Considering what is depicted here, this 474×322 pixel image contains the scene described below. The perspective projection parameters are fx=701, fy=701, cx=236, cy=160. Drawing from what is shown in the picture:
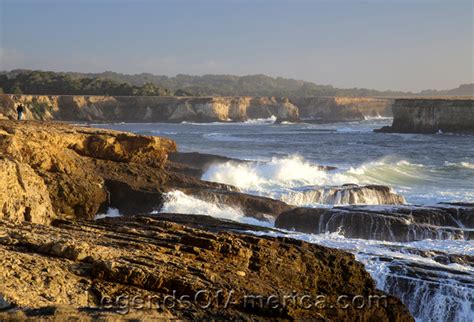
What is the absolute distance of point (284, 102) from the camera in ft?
Answer: 332

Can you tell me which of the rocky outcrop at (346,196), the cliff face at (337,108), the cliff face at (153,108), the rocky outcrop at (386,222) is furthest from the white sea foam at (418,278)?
the cliff face at (337,108)

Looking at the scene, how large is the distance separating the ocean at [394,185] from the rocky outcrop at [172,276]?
126 centimetres

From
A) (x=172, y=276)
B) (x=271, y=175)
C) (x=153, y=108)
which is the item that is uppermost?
(x=172, y=276)

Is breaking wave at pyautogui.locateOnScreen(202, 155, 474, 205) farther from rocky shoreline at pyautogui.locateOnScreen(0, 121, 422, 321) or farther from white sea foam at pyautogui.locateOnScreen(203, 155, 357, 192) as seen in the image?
rocky shoreline at pyautogui.locateOnScreen(0, 121, 422, 321)

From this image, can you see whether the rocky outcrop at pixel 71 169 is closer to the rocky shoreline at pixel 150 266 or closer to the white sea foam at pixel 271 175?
the rocky shoreline at pixel 150 266

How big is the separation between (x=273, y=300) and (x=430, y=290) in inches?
128

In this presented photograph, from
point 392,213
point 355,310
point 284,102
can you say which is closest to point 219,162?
point 392,213

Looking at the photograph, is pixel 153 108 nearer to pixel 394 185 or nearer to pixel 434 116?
pixel 434 116

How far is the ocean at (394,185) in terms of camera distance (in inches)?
363

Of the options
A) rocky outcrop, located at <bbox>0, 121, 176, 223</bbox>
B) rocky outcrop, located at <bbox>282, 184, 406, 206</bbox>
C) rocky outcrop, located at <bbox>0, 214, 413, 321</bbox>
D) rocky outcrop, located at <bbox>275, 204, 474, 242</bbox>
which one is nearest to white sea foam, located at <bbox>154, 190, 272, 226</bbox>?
rocky outcrop, located at <bbox>0, 121, 176, 223</bbox>

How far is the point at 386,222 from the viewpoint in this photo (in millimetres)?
14672

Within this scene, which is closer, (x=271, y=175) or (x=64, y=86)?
(x=271, y=175)

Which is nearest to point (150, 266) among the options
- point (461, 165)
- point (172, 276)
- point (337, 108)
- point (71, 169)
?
point (172, 276)

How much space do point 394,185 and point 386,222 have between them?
11.1 metres
